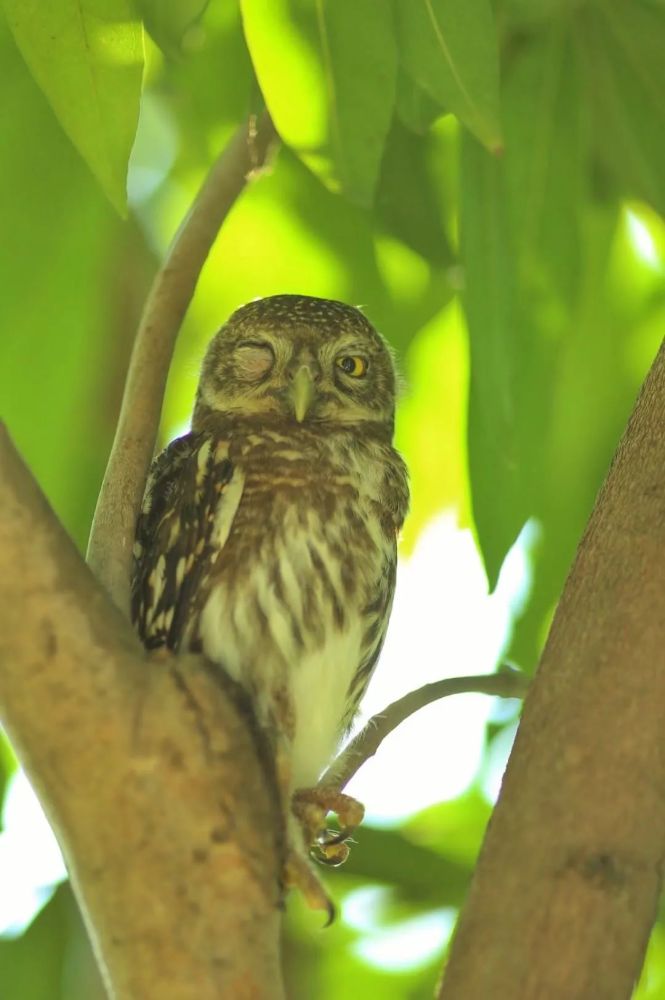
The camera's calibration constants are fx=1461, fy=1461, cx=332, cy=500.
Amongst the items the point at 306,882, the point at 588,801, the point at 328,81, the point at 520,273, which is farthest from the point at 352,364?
the point at 588,801


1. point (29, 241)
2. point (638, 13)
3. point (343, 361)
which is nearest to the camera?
point (638, 13)

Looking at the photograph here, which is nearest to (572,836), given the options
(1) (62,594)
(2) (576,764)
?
(2) (576,764)

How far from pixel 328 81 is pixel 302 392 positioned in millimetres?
774

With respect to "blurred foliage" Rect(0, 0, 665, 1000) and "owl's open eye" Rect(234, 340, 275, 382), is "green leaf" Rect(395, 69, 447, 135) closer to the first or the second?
"blurred foliage" Rect(0, 0, 665, 1000)

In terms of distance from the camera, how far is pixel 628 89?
103 inches

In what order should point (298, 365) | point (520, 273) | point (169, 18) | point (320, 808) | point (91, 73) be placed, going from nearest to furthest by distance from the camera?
point (91, 73), point (169, 18), point (320, 808), point (520, 273), point (298, 365)

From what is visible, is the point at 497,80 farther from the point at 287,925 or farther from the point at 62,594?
the point at 287,925

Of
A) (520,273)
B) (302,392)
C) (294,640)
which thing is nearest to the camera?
(294,640)

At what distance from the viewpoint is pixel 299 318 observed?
2.94 m

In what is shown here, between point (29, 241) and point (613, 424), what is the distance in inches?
49.7

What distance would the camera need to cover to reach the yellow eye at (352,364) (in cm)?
300

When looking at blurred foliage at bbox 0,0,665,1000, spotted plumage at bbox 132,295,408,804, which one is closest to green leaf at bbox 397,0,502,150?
blurred foliage at bbox 0,0,665,1000

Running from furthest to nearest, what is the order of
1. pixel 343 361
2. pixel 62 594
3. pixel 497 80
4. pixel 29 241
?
pixel 343 361 < pixel 29 241 < pixel 497 80 < pixel 62 594

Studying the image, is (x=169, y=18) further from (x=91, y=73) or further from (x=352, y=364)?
(x=352, y=364)
